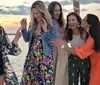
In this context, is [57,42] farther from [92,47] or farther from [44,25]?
[92,47]

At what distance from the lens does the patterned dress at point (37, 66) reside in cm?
358

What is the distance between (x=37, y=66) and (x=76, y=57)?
17.1 inches

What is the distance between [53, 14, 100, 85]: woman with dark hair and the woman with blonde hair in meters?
0.14

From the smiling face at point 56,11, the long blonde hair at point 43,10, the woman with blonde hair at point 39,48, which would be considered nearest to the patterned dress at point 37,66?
the woman with blonde hair at point 39,48

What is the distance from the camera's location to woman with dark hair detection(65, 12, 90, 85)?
3564 millimetres

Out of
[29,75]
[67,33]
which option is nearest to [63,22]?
[67,33]

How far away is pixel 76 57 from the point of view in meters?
3.57

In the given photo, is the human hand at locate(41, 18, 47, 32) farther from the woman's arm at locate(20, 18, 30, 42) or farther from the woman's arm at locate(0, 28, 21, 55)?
the woman's arm at locate(0, 28, 21, 55)

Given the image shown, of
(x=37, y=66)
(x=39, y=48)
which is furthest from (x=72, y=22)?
(x=37, y=66)

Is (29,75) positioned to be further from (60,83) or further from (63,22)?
(63,22)

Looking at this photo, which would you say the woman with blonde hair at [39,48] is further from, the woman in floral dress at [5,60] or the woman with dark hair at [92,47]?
the woman in floral dress at [5,60]

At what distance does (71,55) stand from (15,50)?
0.70 meters

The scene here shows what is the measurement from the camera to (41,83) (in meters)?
3.65

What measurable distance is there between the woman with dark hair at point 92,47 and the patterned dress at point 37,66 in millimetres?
208
